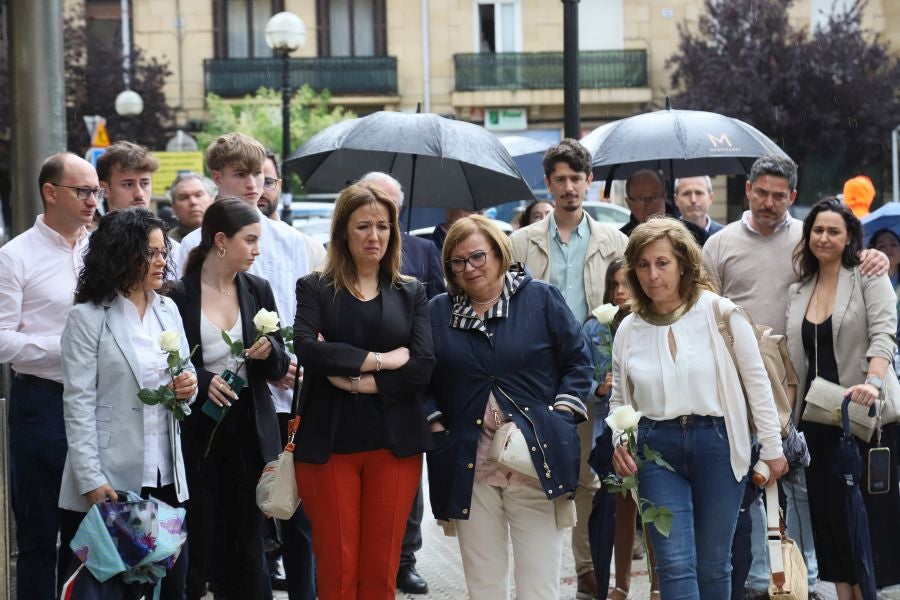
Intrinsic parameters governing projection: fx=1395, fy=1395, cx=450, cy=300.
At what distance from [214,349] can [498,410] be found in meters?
1.38

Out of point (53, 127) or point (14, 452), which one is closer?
point (14, 452)

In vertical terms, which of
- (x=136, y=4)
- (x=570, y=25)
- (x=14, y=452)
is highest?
(x=136, y=4)

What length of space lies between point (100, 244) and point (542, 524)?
223 cm

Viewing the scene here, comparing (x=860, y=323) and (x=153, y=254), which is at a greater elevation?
(x=153, y=254)

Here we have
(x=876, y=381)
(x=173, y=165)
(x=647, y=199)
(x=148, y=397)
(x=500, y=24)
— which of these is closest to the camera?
(x=148, y=397)

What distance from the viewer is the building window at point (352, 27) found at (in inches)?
1570

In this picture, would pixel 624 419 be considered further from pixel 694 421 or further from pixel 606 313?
pixel 606 313

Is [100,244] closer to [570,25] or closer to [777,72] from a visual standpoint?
[570,25]

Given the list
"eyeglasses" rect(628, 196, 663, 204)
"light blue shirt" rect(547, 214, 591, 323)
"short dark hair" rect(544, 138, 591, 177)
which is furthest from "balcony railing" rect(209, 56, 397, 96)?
"light blue shirt" rect(547, 214, 591, 323)

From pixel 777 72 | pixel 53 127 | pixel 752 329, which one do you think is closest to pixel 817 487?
pixel 752 329

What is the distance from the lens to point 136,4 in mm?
39250

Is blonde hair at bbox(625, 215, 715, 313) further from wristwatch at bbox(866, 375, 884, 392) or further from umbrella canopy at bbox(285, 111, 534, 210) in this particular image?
umbrella canopy at bbox(285, 111, 534, 210)

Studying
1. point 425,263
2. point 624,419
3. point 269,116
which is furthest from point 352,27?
point 624,419

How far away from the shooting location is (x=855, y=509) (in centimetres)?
722
